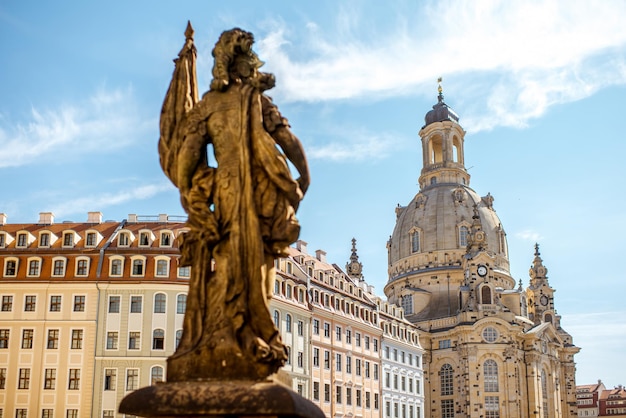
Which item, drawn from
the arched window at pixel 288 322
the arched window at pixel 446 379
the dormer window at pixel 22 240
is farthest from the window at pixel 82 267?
the arched window at pixel 446 379

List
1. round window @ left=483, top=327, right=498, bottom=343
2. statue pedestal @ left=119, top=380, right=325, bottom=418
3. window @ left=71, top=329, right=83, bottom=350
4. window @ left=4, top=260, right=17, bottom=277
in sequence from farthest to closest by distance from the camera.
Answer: round window @ left=483, top=327, right=498, bottom=343 → window @ left=4, top=260, right=17, bottom=277 → window @ left=71, top=329, right=83, bottom=350 → statue pedestal @ left=119, top=380, right=325, bottom=418

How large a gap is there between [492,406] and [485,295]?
12.8 metres

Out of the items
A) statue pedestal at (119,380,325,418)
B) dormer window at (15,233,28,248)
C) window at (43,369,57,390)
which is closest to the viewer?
statue pedestal at (119,380,325,418)

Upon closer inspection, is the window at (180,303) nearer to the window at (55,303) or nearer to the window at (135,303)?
the window at (135,303)

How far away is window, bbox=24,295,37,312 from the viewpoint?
45094mm

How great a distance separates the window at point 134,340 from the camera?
44312 mm

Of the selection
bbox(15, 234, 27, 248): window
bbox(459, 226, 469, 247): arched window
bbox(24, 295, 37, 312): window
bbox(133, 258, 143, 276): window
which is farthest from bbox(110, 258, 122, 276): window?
bbox(459, 226, 469, 247): arched window

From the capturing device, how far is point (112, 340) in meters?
44.5

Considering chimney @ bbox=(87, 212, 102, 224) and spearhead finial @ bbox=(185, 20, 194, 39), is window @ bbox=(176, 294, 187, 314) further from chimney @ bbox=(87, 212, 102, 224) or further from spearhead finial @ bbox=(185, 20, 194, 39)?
spearhead finial @ bbox=(185, 20, 194, 39)

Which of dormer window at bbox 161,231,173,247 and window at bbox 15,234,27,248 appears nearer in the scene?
dormer window at bbox 161,231,173,247

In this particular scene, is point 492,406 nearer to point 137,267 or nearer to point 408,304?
point 408,304

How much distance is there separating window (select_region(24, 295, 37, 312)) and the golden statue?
131 ft

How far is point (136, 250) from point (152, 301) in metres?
3.28

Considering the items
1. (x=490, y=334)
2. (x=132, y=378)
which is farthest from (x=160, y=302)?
(x=490, y=334)
